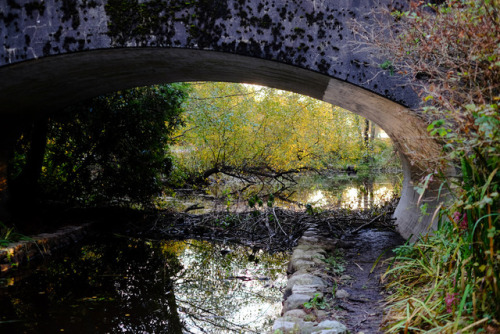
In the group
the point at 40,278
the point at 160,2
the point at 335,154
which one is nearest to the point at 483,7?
the point at 160,2

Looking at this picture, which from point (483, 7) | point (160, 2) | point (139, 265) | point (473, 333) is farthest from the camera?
point (139, 265)

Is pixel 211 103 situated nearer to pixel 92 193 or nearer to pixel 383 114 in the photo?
pixel 92 193

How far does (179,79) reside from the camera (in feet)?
19.1

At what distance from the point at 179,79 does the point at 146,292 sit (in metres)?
2.97

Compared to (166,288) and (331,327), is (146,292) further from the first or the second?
(331,327)

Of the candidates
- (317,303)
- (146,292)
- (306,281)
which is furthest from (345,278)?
(146,292)

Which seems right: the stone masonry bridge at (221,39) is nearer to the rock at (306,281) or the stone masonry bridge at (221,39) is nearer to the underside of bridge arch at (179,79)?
the underside of bridge arch at (179,79)

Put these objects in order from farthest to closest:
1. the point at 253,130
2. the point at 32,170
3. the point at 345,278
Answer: the point at 253,130, the point at 32,170, the point at 345,278

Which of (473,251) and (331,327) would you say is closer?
(473,251)

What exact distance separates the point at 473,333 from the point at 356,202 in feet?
28.4

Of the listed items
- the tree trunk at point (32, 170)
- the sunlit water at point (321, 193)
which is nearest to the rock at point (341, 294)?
the sunlit water at point (321, 193)

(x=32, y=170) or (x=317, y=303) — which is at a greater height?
(x=32, y=170)

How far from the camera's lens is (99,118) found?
23.4 feet

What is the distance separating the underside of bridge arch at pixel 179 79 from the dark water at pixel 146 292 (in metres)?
2.08
